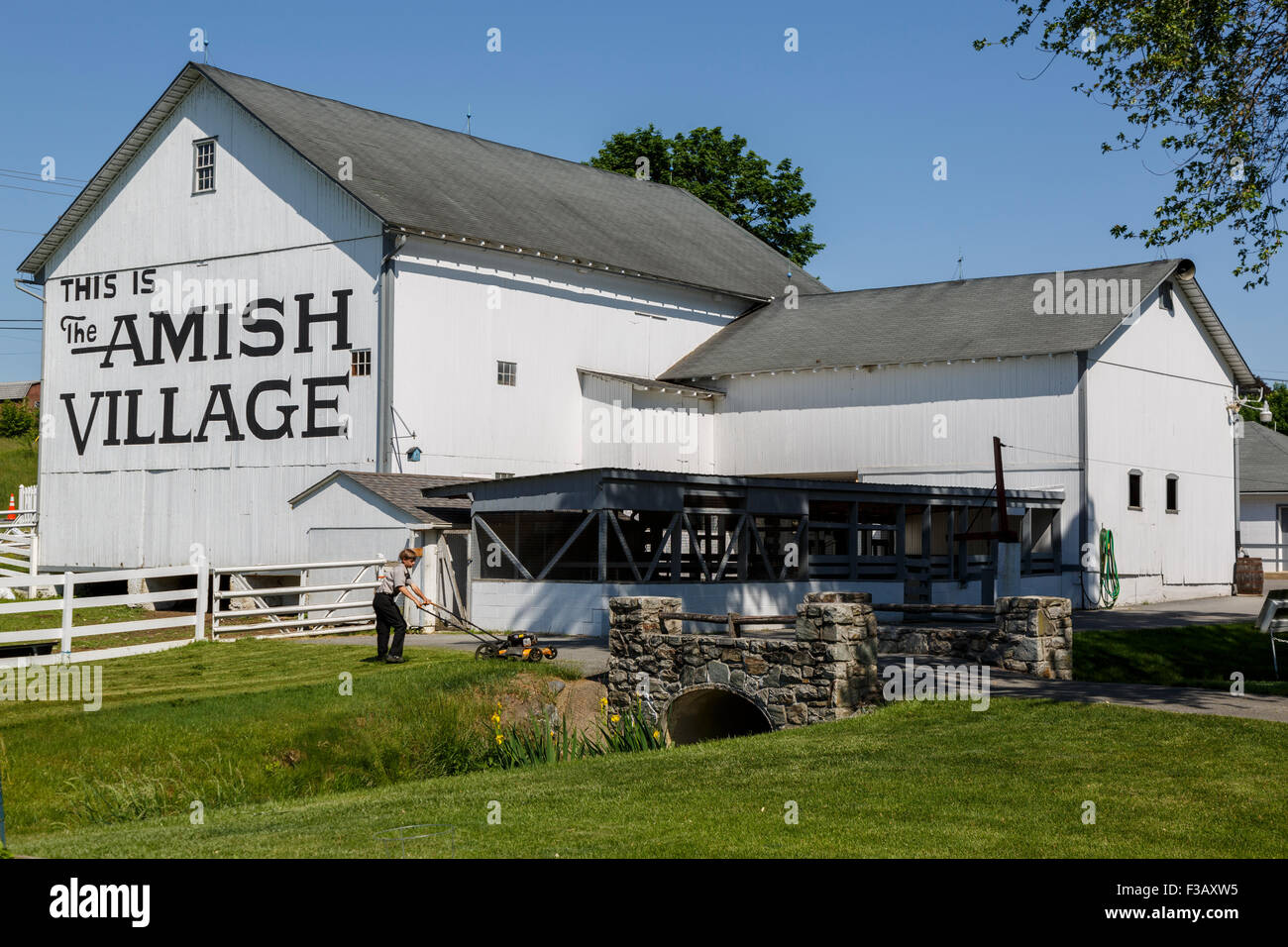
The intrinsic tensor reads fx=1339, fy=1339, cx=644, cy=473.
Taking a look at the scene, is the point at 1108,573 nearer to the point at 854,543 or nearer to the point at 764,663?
the point at 854,543

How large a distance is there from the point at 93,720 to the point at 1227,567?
35.0 metres

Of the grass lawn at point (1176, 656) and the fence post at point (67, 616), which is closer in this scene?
the fence post at point (67, 616)

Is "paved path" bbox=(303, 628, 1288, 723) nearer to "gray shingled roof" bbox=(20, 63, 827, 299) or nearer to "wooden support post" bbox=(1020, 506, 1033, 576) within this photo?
"wooden support post" bbox=(1020, 506, 1033, 576)

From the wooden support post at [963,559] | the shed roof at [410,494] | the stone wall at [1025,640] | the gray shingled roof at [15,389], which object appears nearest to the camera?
the stone wall at [1025,640]

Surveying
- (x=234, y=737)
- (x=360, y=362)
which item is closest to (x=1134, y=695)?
(x=234, y=737)

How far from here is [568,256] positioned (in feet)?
116

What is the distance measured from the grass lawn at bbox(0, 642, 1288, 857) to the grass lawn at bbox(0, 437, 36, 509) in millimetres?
38455

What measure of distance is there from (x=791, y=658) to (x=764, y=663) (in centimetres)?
50

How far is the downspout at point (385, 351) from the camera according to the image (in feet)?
101

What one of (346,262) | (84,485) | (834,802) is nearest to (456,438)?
(346,262)

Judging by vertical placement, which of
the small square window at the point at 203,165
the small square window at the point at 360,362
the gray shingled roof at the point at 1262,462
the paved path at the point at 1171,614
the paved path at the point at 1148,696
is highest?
the small square window at the point at 203,165

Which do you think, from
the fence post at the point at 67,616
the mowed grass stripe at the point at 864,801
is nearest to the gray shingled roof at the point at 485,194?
the fence post at the point at 67,616

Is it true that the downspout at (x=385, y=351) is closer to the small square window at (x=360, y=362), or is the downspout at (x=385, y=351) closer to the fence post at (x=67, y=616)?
the small square window at (x=360, y=362)

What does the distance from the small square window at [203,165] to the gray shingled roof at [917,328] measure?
1361cm
